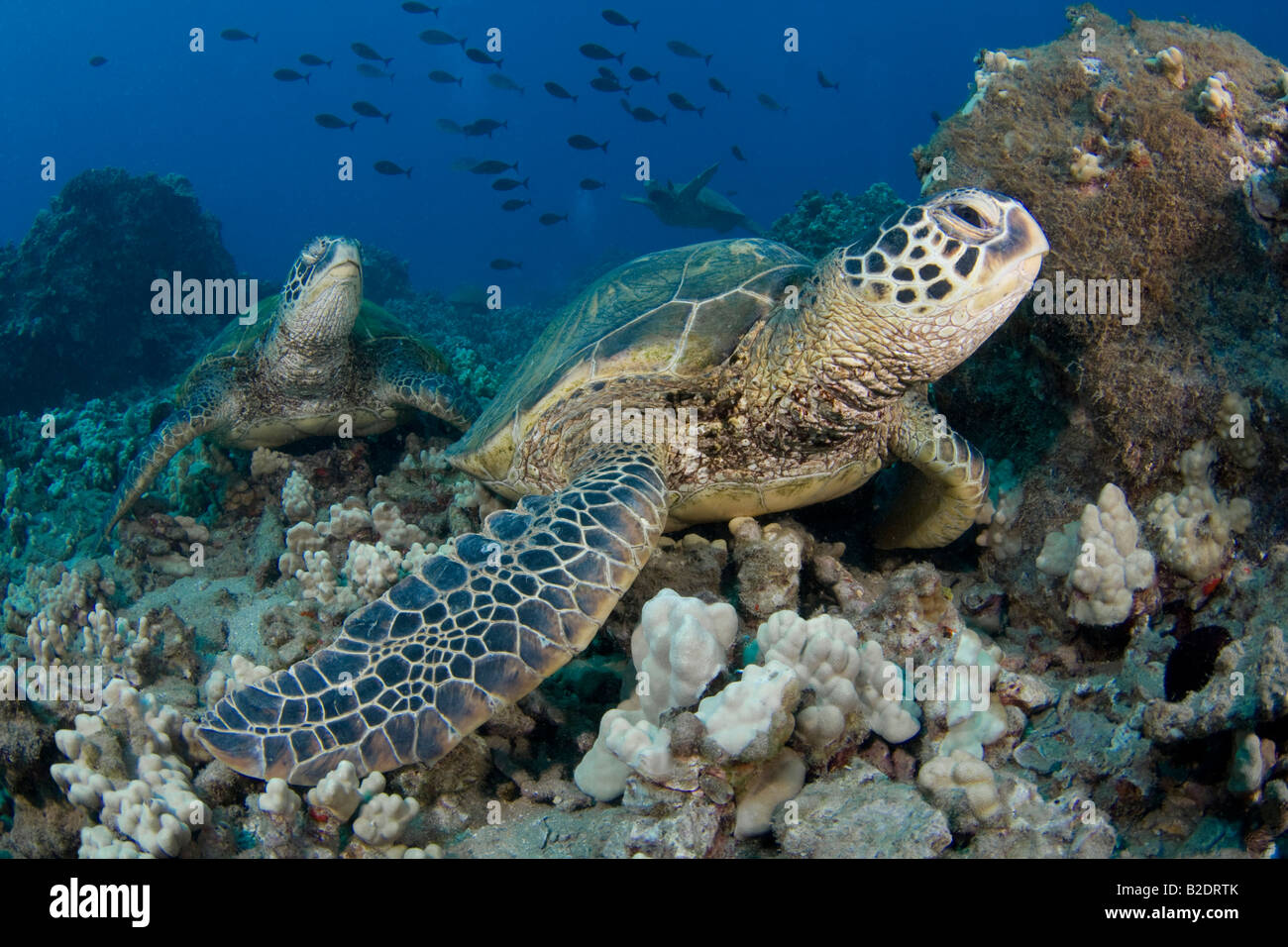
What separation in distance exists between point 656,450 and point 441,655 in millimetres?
1477

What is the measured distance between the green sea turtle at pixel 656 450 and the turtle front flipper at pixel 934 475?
0.01 meters

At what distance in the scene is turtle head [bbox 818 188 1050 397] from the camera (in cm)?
253

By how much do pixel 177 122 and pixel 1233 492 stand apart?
516ft

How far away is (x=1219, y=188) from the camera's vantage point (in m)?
3.09

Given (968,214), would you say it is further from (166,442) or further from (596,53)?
(596,53)

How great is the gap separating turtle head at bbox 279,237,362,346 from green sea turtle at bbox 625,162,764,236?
14.9 meters

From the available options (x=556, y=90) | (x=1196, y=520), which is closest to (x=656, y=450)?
(x=1196, y=520)

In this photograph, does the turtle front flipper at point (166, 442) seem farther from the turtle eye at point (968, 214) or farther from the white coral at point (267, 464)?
the turtle eye at point (968, 214)

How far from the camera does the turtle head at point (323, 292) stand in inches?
202
